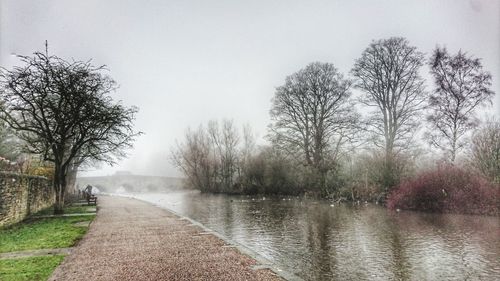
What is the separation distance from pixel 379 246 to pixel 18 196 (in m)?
15.5

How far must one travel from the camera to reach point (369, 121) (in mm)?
29031

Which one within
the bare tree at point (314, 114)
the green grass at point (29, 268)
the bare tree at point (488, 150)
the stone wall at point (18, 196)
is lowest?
the green grass at point (29, 268)

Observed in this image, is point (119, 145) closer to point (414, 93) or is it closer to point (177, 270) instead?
point (177, 270)

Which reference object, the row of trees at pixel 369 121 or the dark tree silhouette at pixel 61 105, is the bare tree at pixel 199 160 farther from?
the dark tree silhouette at pixel 61 105

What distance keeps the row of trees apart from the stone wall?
2098 cm

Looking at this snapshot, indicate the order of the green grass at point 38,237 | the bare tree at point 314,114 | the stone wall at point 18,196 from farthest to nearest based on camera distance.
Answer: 1. the bare tree at point 314,114
2. the stone wall at point 18,196
3. the green grass at point 38,237

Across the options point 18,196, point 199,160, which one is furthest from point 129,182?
point 18,196

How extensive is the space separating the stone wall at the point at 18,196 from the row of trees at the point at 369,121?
21.0 metres

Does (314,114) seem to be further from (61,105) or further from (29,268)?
(29,268)

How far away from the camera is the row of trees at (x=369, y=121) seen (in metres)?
24.1

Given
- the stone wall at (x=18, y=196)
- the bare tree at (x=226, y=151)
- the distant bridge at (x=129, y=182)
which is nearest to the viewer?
the stone wall at (x=18, y=196)

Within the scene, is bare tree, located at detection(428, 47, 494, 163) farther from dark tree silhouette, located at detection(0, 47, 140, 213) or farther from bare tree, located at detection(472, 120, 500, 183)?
dark tree silhouette, located at detection(0, 47, 140, 213)

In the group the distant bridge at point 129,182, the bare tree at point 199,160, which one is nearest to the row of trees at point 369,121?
the bare tree at point 199,160

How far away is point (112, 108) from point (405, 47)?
74.4ft
